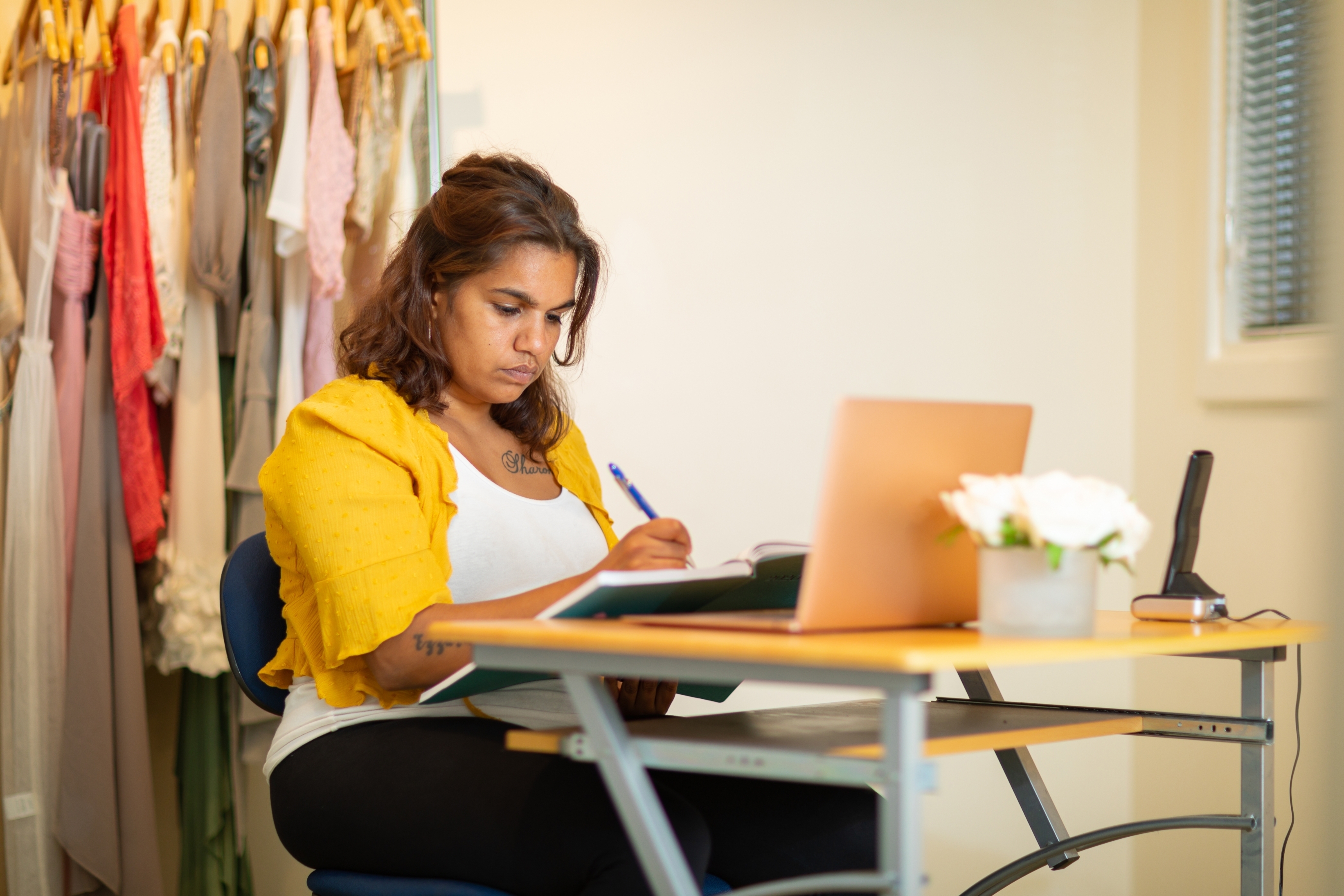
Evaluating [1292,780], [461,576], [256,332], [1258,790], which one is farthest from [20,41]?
[1292,780]

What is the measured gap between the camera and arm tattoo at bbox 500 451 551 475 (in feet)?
5.25

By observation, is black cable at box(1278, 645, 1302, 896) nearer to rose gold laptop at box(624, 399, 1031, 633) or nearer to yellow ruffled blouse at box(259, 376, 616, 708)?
rose gold laptop at box(624, 399, 1031, 633)

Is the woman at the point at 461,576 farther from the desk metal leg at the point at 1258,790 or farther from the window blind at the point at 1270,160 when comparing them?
the window blind at the point at 1270,160

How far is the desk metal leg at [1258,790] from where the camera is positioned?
1277 mm

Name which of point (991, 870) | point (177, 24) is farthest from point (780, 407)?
point (177, 24)

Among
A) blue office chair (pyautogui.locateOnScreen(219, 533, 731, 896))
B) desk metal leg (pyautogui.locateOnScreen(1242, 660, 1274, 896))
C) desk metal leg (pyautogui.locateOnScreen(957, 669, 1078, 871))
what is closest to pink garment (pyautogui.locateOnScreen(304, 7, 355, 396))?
blue office chair (pyautogui.locateOnScreen(219, 533, 731, 896))

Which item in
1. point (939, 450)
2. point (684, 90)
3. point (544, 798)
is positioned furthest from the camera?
point (684, 90)

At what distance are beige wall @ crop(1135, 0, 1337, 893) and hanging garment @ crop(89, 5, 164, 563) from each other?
1.74 meters

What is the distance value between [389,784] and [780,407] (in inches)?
54.4

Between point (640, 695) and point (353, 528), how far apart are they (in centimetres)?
43

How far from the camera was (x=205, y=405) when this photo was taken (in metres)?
1.94

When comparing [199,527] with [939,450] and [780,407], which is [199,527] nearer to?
[780,407]

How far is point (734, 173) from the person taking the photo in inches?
94.0

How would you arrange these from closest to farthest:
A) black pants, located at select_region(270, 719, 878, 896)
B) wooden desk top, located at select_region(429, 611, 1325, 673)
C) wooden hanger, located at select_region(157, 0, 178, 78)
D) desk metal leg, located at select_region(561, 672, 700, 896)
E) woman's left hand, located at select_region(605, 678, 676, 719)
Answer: wooden desk top, located at select_region(429, 611, 1325, 673), desk metal leg, located at select_region(561, 672, 700, 896), black pants, located at select_region(270, 719, 878, 896), woman's left hand, located at select_region(605, 678, 676, 719), wooden hanger, located at select_region(157, 0, 178, 78)
